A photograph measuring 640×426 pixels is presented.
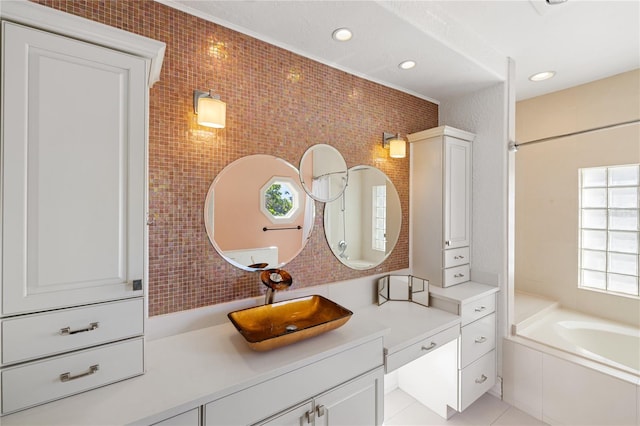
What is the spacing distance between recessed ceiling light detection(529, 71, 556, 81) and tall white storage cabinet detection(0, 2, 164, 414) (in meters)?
2.91

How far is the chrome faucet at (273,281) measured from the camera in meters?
1.58

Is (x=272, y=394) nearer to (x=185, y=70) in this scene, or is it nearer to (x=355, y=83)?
(x=185, y=70)

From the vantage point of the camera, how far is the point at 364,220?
7.11 feet

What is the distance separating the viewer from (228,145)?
1.59 meters

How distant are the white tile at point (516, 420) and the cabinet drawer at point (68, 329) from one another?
238 cm

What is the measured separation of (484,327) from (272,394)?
1732 millimetres

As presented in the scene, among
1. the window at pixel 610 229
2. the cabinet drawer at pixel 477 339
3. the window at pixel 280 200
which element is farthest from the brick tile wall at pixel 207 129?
the window at pixel 610 229

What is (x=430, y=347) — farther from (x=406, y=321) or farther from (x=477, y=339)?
(x=477, y=339)

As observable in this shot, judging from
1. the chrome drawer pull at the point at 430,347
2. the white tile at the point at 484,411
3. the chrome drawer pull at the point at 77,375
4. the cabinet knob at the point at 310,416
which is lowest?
the white tile at the point at 484,411

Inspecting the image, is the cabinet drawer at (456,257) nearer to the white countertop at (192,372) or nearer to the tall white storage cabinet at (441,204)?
the tall white storage cabinet at (441,204)

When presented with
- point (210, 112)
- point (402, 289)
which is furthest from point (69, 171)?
point (402, 289)

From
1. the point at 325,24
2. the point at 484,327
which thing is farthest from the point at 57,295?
the point at 484,327

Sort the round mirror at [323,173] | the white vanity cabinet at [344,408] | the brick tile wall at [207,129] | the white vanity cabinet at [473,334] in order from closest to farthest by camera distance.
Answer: the white vanity cabinet at [344,408] < the brick tile wall at [207,129] < the round mirror at [323,173] < the white vanity cabinet at [473,334]

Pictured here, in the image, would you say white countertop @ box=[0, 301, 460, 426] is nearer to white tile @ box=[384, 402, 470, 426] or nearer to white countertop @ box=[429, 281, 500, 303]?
white countertop @ box=[429, 281, 500, 303]
